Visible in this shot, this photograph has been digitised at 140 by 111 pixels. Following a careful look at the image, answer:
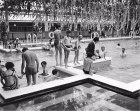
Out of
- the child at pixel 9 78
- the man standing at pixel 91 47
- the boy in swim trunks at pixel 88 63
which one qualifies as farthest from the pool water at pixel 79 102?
the man standing at pixel 91 47

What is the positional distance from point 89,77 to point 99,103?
184 cm

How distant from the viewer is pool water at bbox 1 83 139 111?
5.07 meters

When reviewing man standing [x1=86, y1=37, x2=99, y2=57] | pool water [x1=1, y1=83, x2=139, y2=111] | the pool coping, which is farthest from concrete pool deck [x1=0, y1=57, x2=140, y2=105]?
man standing [x1=86, y1=37, x2=99, y2=57]

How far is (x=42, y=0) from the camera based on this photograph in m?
25.6

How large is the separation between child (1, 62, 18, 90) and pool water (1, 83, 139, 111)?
609 mm

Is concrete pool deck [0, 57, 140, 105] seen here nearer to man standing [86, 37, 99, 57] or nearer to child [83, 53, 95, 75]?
child [83, 53, 95, 75]

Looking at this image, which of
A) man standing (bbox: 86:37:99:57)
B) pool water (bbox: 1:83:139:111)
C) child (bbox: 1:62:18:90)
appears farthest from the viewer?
man standing (bbox: 86:37:99:57)

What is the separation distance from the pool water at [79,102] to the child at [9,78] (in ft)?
2.00

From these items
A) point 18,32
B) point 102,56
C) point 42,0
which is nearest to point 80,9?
point 42,0

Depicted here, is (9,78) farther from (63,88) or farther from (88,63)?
(88,63)

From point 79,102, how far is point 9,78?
7.15 ft

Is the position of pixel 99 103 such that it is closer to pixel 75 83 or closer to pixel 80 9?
pixel 75 83

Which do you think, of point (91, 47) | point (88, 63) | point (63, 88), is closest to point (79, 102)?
point (63, 88)

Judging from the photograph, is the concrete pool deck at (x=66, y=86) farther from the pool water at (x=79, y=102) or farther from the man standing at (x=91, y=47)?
the man standing at (x=91, y=47)
